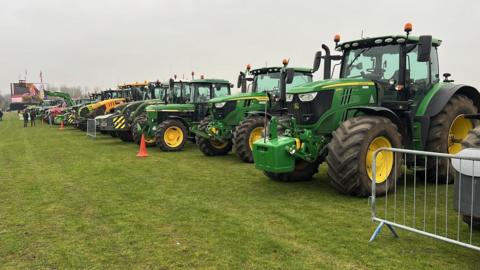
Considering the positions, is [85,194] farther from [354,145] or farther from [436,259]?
[436,259]

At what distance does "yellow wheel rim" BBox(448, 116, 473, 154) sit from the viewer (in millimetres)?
7828

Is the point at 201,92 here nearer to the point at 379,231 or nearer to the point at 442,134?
the point at 442,134

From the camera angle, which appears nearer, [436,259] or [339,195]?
[436,259]

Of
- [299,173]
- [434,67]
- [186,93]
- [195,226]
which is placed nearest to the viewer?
[195,226]

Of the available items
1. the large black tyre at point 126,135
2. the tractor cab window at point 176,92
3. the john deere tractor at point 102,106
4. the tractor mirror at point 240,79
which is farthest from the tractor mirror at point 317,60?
the john deere tractor at point 102,106

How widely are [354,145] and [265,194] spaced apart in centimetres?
165

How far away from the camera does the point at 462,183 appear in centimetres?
398

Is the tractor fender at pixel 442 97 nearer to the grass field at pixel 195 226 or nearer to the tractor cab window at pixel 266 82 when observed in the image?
the grass field at pixel 195 226

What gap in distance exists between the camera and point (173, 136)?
13.8 m

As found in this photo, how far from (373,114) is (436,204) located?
2.31m

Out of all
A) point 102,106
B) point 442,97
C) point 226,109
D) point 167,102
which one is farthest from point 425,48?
point 102,106

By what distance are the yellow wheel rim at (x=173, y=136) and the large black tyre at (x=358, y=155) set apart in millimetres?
8107

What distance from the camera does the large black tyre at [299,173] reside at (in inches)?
308

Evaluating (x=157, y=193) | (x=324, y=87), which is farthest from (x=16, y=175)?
(x=324, y=87)
